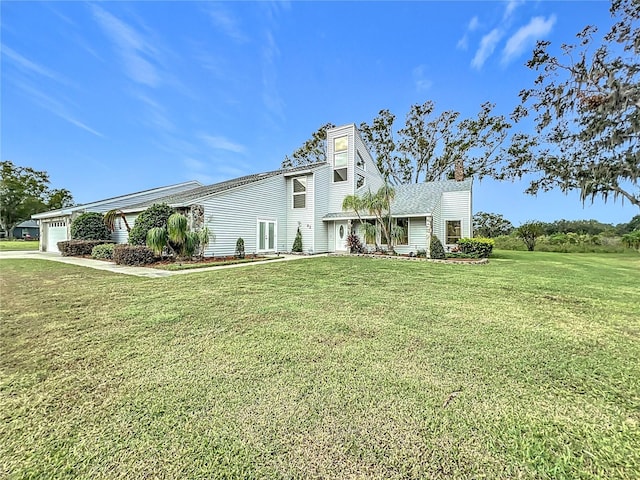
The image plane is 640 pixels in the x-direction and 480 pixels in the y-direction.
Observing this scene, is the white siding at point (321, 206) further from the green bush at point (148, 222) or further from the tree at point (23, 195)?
the tree at point (23, 195)

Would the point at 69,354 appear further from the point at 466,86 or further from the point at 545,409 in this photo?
the point at 466,86

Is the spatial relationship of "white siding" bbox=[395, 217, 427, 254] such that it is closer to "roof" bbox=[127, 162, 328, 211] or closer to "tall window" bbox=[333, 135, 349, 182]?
"tall window" bbox=[333, 135, 349, 182]

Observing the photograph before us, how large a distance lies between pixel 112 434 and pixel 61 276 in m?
8.94

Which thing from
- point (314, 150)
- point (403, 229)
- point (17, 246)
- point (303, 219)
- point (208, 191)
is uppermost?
point (314, 150)

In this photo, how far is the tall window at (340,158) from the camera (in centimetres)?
1838

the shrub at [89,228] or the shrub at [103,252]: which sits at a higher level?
the shrub at [89,228]

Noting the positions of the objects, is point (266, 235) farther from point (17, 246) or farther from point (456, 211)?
point (17, 246)

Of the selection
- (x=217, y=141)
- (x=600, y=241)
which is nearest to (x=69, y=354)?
(x=217, y=141)

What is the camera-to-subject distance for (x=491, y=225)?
3238cm

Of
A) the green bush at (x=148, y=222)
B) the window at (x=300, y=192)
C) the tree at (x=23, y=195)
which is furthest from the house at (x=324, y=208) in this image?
the tree at (x=23, y=195)

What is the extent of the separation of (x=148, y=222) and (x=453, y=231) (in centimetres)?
1656

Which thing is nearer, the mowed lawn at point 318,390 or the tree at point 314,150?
the mowed lawn at point 318,390

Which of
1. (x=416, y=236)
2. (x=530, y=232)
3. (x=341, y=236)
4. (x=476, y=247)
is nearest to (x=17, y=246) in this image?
(x=341, y=236)

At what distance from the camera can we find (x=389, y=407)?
229 cm
